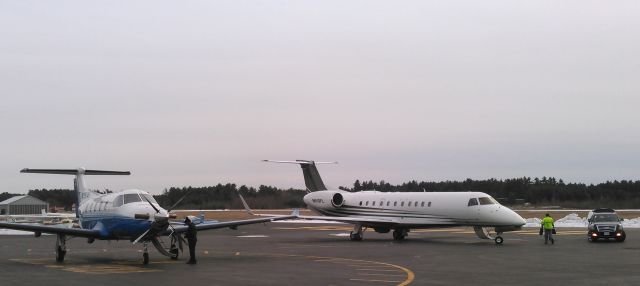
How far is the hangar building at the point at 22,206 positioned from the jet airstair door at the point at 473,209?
72715 millimetres

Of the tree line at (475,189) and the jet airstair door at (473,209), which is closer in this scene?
the jet airstair door at (473,209)

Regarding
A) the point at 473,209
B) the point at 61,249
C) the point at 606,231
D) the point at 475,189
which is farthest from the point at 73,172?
the point at 475,189

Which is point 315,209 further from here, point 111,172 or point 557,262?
point 557,262

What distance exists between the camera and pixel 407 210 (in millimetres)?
39125

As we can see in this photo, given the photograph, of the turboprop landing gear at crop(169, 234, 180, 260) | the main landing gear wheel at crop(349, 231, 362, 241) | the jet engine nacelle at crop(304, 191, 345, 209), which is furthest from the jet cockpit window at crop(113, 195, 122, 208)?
the jet engine nacelle at crop(304, 191, 345, 209)

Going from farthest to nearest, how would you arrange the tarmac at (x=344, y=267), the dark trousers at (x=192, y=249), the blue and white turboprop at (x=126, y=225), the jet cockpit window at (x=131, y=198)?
the jet cockpit window at (x=131, y=198), the blue and white turboprop at (x=126, y=225), the dark trousers at (x=192, y=249), the tarmac at (x=344, y=267)

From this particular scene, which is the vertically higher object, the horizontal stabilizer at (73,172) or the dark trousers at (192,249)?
the horizontal stabilizer at (73,172)

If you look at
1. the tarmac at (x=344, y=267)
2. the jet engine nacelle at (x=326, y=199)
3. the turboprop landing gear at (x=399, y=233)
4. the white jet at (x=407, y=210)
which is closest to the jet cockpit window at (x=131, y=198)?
the tarmac at (x=344, y=267)

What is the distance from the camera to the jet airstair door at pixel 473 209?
115ft

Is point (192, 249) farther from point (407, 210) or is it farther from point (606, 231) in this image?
point (606, 231)

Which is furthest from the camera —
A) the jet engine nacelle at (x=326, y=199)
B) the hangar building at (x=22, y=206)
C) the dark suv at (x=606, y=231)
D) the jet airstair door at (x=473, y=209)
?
the hangar building at (x=22, y=206)

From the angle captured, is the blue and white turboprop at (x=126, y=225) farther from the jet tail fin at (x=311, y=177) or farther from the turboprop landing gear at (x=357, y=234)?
the jet tail fin at (x=311, y=177)

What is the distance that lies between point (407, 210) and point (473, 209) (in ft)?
15.4

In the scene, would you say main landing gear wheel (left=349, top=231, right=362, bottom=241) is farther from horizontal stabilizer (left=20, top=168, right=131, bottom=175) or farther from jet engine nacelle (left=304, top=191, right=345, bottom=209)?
horizontal stabilizer (left=20, top=168, right=131, bottom=175)
